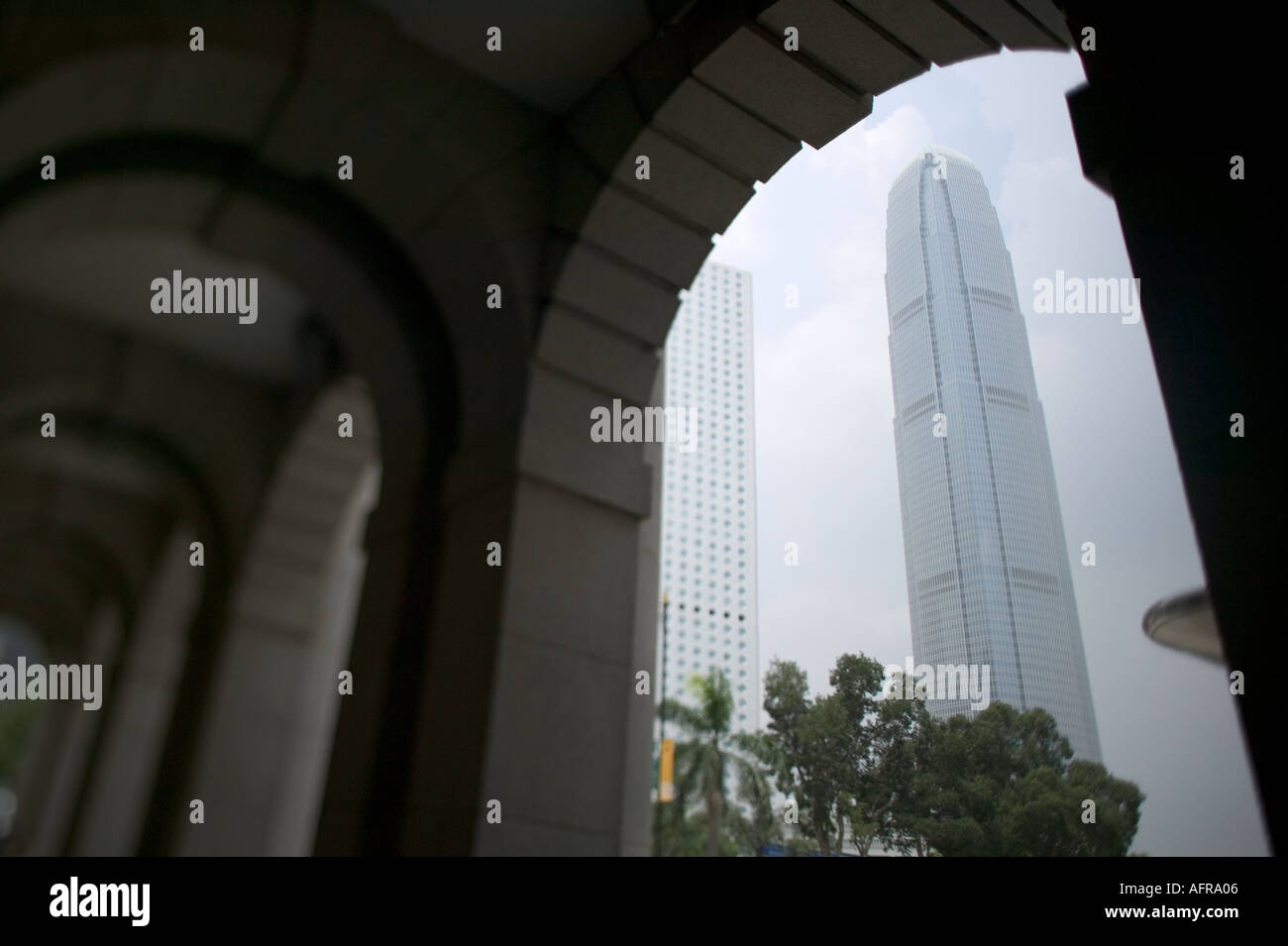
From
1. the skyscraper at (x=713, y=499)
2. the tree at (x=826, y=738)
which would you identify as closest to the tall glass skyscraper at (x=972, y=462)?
the tree at (x=826, y=738)

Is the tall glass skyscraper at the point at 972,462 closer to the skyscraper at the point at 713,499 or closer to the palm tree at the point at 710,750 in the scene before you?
the skyscraper at the point at 713,499

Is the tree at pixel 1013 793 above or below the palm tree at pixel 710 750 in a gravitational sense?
below

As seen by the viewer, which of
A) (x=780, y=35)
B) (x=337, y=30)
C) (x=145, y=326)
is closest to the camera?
(x=780, y=35)

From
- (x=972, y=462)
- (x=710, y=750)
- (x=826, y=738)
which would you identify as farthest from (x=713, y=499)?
(x=972, y=462)

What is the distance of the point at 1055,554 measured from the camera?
3900 millimetres

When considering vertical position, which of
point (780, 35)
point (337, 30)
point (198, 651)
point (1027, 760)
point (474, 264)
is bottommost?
point (1027, 760)

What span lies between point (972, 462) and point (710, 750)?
3.45m

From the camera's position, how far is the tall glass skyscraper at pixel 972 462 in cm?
379

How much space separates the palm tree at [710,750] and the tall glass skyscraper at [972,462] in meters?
1.60

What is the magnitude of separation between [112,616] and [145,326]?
1090 cm
